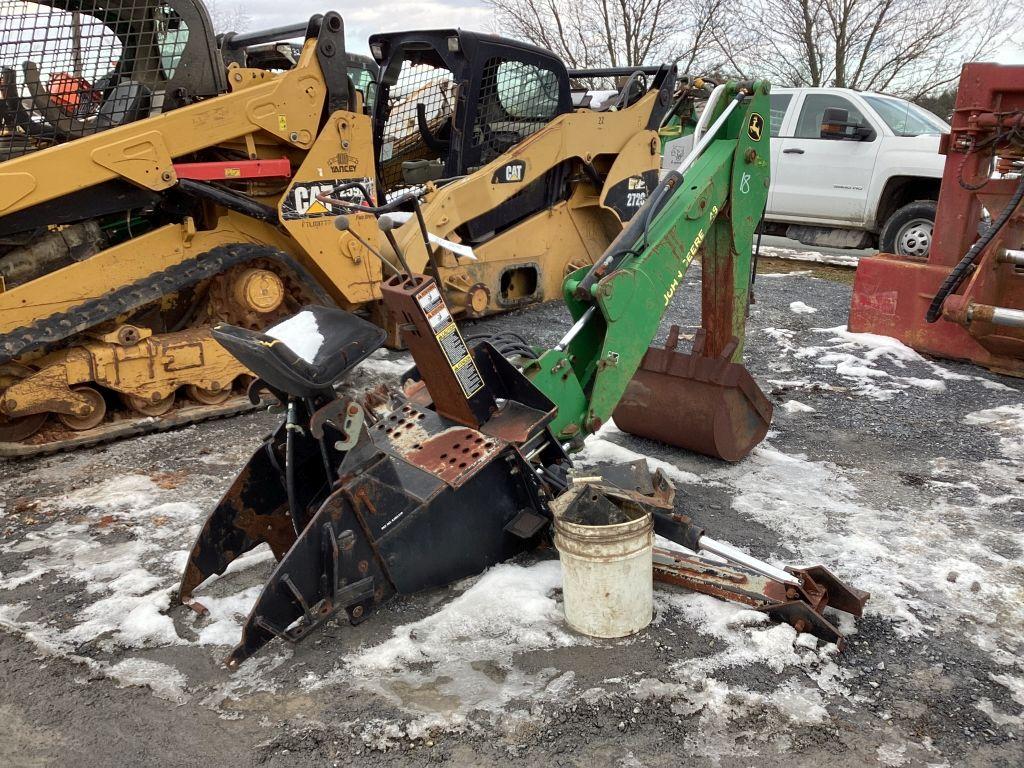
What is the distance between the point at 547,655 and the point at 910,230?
801cm

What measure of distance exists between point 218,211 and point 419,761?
447cm

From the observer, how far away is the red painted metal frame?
18.9 ft

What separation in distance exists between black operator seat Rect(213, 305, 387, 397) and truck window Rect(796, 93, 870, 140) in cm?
863

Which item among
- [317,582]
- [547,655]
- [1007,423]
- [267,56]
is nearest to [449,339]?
[317,582]

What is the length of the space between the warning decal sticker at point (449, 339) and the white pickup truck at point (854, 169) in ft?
23.1

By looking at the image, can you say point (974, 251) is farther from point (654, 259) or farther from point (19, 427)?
point (19, 427)

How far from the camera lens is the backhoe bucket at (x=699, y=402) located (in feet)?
15.8

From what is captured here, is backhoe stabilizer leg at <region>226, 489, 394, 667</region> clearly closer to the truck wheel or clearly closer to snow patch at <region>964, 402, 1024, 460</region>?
snow patch at <region>964, 402, 1024, 460</region>

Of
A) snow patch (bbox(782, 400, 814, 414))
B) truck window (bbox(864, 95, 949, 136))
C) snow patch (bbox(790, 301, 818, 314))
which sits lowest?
snow patch (bbox(782, 400, 814, 414))

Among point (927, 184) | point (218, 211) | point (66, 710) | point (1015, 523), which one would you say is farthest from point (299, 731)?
point (927, 184)

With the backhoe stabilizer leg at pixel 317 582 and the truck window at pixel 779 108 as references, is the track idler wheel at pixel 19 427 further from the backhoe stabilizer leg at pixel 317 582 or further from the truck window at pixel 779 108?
the truck window at pixel 779 108

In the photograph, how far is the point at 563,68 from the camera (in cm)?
795

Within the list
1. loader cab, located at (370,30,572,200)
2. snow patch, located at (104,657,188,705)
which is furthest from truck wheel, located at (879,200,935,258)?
snow patch, located at (104,657,188,705)

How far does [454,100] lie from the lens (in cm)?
761
